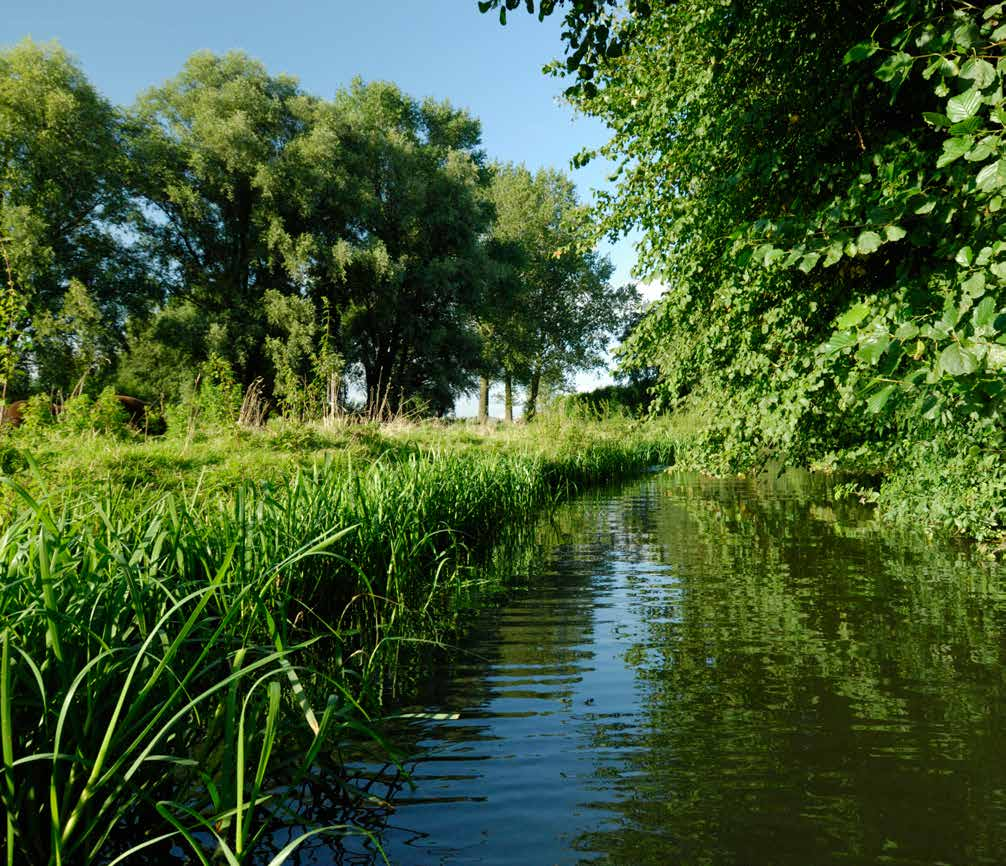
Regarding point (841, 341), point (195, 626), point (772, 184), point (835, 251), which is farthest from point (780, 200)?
point (195, 626)

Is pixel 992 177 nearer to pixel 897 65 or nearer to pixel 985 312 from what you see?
pixel 985 312

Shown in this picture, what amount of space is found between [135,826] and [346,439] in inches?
402

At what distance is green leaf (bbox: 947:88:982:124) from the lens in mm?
2541

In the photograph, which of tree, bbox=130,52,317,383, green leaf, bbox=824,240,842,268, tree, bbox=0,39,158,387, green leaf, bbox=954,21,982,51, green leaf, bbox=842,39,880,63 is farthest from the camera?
tree, bbox=130,52,317,383

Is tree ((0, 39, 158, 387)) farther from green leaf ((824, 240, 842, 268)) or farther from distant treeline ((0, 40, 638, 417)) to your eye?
green leaf ((824, 240, 842, 268))

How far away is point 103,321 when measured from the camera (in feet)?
81.6

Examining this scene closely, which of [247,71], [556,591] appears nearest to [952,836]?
[556,591]

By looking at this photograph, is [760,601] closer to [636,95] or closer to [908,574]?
[908,574]

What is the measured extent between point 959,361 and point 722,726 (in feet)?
6.69

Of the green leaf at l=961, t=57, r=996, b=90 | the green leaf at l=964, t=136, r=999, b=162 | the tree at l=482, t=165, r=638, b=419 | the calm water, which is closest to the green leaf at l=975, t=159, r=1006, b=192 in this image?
the green leaf at l=964, t=136, r=999, b=162

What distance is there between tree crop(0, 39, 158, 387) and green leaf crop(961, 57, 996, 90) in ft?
86.0

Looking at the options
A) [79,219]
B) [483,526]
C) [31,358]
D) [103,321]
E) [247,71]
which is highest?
[247,71]

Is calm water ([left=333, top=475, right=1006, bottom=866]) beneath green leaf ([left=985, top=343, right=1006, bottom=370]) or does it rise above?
beneath

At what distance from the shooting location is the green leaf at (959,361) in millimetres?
2416
